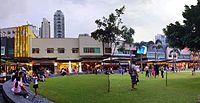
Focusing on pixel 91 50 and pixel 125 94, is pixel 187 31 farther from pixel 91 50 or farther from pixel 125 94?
pixel 91 50

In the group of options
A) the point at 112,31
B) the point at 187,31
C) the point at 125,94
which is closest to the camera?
the point at 125,94

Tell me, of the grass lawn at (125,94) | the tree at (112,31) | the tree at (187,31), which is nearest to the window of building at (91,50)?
the tree at (112,31)

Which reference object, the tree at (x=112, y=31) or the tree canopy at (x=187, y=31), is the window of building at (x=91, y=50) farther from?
the tree canopy at (x=187, y=31)

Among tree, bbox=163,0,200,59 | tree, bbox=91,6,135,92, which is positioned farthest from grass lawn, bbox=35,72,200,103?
tree, bbox=91,6,135,92

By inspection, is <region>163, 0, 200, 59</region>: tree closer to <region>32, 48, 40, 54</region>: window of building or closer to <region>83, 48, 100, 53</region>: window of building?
<region>83, 48, 100, 53</region>: window of building

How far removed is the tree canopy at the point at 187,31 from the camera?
3563 centimetres

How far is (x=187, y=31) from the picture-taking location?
37.1m

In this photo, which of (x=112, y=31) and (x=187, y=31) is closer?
(x=187, y=31)

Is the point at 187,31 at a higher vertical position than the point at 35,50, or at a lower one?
higher

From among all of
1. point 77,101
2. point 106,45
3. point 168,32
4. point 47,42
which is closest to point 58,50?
point 47,42

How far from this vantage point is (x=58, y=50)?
3775 inches

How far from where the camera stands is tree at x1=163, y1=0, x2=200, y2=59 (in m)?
35.6

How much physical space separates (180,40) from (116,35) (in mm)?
48428

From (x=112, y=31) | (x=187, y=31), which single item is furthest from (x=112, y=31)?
(x=187, y=31)
